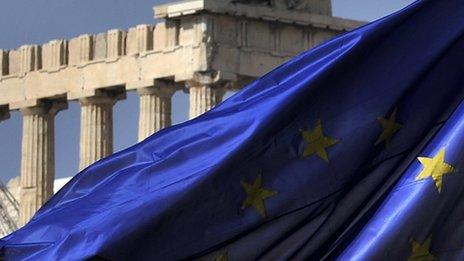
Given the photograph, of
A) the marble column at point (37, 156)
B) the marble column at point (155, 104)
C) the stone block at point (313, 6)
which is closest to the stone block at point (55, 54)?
the marble column at point (37, 156)

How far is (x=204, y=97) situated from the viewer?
45.1 metres

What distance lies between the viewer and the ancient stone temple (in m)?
45.4

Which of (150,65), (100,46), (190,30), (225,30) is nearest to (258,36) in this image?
(225,30)

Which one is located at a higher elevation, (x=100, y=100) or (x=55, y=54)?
(x=55, y=54)

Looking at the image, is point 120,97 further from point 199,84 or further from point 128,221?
point 128,221

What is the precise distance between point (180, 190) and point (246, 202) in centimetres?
35

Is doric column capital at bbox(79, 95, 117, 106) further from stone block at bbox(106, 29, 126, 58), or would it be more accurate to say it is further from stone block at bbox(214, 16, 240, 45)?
stone block at bbox(214, 16, 240, 45)

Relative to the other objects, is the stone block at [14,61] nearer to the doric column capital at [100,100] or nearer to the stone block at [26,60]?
the stone block at [26,60]

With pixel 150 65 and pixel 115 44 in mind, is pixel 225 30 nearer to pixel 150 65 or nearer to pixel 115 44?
pixel 150 65

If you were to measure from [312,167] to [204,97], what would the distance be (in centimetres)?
3375

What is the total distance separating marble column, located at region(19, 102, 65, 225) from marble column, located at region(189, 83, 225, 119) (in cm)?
614

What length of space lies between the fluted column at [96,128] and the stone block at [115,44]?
1.05 m

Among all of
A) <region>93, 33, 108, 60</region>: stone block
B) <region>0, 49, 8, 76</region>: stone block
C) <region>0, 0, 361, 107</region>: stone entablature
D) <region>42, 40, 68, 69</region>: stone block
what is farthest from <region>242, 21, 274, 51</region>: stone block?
<region>0, 49, 8, 76</region>: stone block

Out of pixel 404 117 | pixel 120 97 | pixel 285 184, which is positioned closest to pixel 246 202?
pixel 285 184
